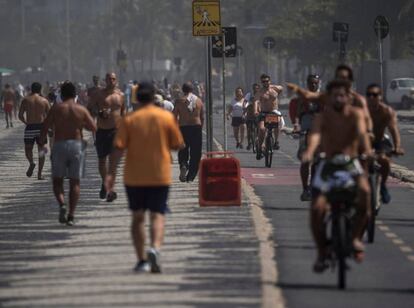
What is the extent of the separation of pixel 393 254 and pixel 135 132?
3.56m

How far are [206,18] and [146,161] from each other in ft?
49.0

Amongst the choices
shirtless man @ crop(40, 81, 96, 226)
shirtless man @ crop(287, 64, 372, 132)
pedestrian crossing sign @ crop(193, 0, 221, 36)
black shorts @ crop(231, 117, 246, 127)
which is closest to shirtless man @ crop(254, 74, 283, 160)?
pedestrian crossing sign @ crop(193, 0, 221, 36)

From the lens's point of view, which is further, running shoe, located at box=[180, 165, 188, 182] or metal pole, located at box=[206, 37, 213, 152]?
metal pole, located at box=[206, 37, 213, 152]

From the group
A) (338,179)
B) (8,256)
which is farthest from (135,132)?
(8,256)

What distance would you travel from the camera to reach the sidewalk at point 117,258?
47.4 ft

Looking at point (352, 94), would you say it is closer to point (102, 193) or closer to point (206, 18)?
point (102, 193)

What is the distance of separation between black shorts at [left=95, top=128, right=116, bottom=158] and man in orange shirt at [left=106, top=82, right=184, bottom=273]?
945 centimetres

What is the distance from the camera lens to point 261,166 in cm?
3622

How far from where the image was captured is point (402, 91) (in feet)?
261

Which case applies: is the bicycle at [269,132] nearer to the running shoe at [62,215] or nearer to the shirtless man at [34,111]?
the shirtless man at [34,111]

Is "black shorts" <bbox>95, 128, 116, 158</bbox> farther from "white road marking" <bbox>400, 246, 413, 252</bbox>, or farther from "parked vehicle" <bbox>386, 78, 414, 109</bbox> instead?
"parked vehicle" <bbox>386, 78, 414, 109</bbox>

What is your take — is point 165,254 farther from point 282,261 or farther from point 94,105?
point 94,105

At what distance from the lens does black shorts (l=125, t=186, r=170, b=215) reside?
52.7 feet

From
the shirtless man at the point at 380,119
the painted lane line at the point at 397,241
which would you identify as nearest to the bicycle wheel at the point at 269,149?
the shirtless man at the point at 380,119
